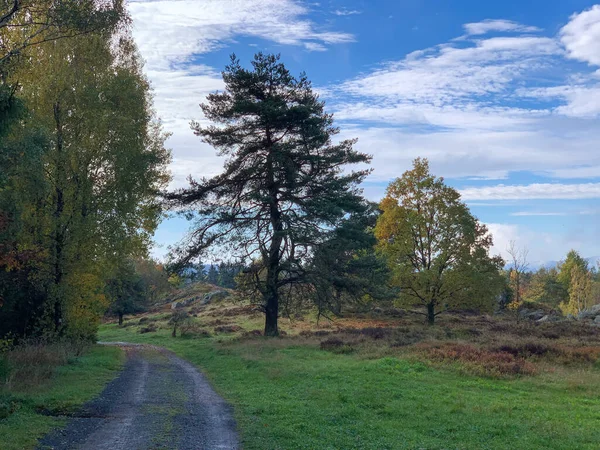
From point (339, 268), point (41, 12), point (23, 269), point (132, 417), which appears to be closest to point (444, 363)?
point (339, 268)

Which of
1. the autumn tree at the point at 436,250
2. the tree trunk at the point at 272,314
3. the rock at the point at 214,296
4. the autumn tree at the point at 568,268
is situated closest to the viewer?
the tree trunk at the point at 272,314

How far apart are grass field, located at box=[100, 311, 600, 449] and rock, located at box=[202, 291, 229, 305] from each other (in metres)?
51.3

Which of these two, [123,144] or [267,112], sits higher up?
[267,112]

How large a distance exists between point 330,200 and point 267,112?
590 cm

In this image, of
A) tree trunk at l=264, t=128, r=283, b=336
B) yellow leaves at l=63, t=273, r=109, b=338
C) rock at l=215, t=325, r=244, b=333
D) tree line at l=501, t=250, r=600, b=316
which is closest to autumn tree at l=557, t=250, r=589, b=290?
tree line at l=501, t=250, r=600, b=316

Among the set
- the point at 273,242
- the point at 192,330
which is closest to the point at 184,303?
the point at 192,330

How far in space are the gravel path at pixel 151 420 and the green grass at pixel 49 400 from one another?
0.32 meters

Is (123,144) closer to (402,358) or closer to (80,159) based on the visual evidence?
(80,159)

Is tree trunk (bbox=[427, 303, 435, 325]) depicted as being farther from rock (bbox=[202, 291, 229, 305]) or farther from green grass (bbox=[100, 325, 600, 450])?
rock (bbox=[202, 291, 229, 305])

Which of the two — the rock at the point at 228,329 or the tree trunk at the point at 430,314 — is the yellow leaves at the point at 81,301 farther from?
the tree trunk at the point at 430,314

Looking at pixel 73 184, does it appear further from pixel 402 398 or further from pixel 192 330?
pixel 192 330

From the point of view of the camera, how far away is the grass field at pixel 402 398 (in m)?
9.08

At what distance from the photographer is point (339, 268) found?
26922 mm

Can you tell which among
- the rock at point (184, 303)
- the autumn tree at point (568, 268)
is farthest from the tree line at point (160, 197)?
the autumn tree at point (568, 268)
